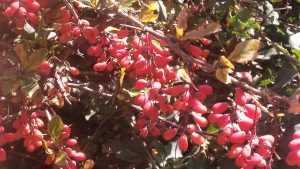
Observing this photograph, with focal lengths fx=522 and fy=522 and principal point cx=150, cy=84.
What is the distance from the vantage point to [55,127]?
1588 millimetres

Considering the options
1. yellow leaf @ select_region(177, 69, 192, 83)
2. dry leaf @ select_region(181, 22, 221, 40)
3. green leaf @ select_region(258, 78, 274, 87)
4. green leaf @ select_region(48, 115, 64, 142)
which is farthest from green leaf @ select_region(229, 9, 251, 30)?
green leaf @ select_region(48, 115, 64, 142)

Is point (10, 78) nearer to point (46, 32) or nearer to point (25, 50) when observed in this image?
point (25, 50)

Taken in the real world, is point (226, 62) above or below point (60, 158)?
above

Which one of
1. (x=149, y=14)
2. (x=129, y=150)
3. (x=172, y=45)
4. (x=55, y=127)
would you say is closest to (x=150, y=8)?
(x=149, y=14)

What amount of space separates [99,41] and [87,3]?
147mm

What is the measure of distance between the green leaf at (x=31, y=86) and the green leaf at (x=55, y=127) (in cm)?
9

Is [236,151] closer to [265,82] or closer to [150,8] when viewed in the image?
[265,82]

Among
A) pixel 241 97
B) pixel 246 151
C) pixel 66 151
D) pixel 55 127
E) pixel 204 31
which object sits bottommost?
pixel 66 151

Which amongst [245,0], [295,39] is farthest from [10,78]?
[295,39]

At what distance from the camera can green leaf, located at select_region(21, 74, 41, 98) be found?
1.52m

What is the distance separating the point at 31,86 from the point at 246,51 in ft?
2.07

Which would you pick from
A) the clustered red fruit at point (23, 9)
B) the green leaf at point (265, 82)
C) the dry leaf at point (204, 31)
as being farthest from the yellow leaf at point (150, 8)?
the green leaf at point (265, 82)

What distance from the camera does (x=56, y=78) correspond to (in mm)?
1671

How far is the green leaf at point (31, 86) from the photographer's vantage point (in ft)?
5.00
